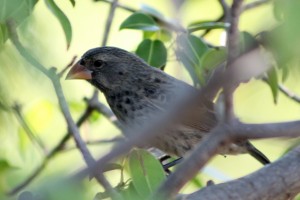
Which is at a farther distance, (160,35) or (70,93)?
(160,35)

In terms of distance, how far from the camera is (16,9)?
77.3 inches

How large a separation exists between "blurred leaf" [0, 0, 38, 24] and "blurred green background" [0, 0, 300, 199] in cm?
3

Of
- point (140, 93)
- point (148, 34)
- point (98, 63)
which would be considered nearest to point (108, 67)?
point (98, 63)

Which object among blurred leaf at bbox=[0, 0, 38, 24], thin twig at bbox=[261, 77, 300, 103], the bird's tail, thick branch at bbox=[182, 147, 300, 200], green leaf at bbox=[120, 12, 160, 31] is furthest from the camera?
thin twig at bbox=[261, 77, 300, 103]

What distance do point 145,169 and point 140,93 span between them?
5.54 feet

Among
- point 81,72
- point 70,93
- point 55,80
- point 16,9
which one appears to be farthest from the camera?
point 81,72

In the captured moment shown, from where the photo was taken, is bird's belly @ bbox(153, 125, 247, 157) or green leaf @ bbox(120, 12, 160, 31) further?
bird's belly @ bbox(153, 125, 247, 157)

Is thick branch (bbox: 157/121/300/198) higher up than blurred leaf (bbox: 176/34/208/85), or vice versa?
blurred leaf (bbox: 176/34/208/85)

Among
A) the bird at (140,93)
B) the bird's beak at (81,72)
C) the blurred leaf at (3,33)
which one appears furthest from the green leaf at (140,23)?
the blurred leaf at (3,33)

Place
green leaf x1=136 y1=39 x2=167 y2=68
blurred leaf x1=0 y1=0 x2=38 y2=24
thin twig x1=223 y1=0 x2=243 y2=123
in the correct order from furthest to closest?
green leaf x1=136 y1=39 x2=167 y2=68, blurred leaf x1=0 y1=0 x2=38 y2=24, thin twig x1=223 y1=0 x2=243 y2=123

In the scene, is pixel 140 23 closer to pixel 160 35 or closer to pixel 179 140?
pixel 160 35

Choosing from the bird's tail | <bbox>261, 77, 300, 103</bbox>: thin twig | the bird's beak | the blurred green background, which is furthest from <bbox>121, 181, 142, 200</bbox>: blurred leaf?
<bbox>261, 77, 300, 103</bbox>: thin twig

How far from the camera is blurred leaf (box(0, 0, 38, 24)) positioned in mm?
1662

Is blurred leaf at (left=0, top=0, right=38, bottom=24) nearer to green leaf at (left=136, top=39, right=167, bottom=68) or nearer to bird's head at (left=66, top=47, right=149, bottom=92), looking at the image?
green leaf at (left=136, top=39, right=167, bottom=68)
